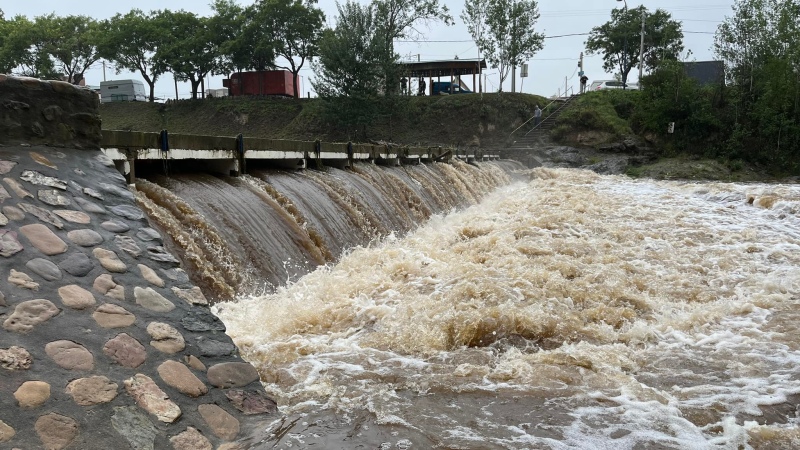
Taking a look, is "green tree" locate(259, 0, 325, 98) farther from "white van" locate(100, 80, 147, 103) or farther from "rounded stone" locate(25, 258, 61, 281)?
"rounded stone" locate(25, 258, 61, 281)

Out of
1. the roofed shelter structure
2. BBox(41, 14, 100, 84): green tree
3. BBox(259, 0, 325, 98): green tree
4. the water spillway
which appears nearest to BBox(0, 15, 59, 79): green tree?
BBox(41, 14, 100, 84): green tree

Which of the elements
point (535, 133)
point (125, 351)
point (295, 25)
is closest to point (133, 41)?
point (295, 25)

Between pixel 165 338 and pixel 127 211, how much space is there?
1556mm

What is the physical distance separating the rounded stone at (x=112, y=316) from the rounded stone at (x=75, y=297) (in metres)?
0.08

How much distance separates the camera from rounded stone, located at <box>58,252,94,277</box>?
11.3 ft

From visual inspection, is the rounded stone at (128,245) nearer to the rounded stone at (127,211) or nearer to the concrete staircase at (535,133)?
the rounded stone at (127,211)

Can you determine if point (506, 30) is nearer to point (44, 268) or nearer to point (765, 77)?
point (765, 77)

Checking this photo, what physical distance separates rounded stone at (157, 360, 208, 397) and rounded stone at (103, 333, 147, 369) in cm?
13

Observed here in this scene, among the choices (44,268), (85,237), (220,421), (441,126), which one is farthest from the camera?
(441,126)

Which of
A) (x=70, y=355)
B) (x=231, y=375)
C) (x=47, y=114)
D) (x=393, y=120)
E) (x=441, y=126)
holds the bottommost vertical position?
(x=231, y=375)

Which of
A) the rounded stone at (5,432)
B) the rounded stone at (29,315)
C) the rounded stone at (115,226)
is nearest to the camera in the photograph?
the rounded stone at (5,432)

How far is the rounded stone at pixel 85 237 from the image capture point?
3.74 metres

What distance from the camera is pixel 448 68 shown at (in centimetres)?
4528

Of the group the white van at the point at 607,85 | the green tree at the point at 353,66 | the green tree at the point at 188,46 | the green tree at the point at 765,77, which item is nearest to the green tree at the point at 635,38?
the white van at the point at 607,85
